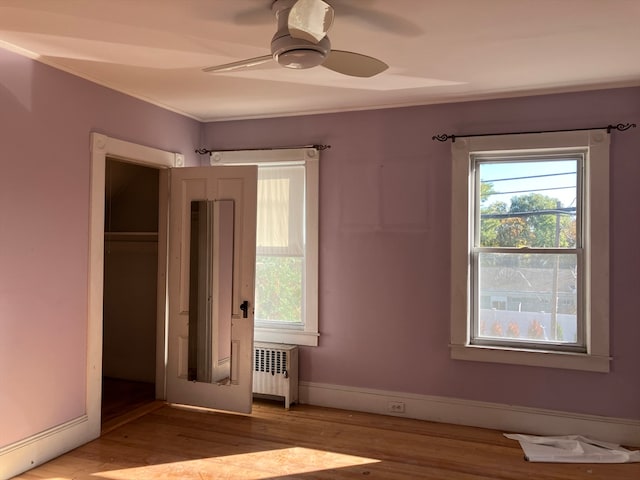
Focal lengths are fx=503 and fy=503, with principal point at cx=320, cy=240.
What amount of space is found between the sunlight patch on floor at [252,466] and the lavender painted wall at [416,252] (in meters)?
0.99

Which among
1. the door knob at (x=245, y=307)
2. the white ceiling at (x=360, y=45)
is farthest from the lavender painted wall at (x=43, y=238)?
the door knob at (x=245, y=307)

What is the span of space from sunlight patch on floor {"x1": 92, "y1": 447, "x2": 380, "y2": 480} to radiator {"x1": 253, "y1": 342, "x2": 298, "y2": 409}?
2.87 feet

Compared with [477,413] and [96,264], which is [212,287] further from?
[477,413]

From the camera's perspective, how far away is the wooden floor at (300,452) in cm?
312

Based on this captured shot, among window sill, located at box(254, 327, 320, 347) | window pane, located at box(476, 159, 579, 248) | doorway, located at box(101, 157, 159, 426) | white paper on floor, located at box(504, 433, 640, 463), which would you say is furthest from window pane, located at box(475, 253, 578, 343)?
doorway, located at box(101, 157, 159, 426)

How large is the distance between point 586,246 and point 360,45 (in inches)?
88.2

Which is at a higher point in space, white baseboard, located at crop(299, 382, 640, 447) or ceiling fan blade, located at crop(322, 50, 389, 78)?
ceiling fan blade, located at crop(322, 50, 389, 78)

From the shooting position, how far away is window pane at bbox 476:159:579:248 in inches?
149

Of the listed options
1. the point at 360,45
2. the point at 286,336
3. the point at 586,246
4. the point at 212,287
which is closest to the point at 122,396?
the point at 212,287

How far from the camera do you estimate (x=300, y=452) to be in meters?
3.43

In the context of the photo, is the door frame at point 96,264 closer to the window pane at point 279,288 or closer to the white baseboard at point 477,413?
the window pane at point 279,288

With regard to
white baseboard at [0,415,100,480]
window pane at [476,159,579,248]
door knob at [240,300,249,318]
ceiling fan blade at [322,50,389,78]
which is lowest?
white baseboard at [0,415,100,480]

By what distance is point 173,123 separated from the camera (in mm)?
4441

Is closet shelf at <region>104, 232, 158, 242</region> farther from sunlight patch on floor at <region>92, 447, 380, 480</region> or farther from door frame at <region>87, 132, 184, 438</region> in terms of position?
sunlight patch on floor at <region>92, 447, 380, 480</region>
